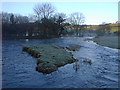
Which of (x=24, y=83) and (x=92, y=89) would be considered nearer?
(x=92, y=89)

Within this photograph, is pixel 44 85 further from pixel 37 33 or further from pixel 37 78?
pixel 37 33

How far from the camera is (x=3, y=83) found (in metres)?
9.41

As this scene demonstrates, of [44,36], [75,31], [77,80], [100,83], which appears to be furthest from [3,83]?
[75,31]

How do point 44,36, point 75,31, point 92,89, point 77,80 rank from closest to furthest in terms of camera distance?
point 92,89, point 77,80, point 44,36, point 75,31

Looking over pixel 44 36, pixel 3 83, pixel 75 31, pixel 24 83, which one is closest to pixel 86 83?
pixel 24 83

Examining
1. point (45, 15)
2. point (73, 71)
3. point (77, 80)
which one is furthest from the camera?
point (45, 15)

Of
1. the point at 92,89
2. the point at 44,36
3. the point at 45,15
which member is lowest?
the point at 92,89

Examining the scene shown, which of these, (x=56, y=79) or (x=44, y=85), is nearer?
(x=44, y=85)

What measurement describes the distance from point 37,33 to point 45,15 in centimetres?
1194

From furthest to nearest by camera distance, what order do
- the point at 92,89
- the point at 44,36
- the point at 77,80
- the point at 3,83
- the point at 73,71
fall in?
the point at 44,36 < the point at 73,71 < the point at 77,80 < the point at 3,83 < the point at 92,89

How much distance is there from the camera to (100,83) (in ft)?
31.8

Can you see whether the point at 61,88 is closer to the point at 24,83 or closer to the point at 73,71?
the point at 24,83

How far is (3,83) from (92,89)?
17.8 feet

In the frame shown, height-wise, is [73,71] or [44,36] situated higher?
[44,36]
